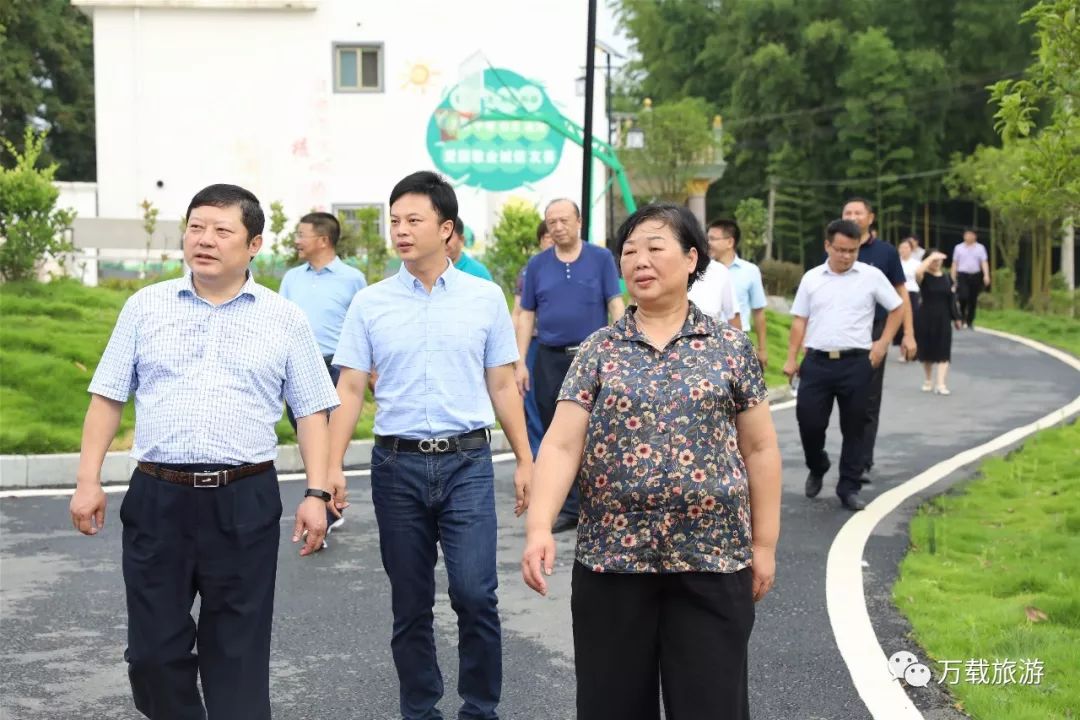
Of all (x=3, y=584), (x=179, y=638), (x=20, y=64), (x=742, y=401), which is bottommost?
(x=3, y=584)

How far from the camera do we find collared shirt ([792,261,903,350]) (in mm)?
9586

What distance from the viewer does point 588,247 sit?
8.82m

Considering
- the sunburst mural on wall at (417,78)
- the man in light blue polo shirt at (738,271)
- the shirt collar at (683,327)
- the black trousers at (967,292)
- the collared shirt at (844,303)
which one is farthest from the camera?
the sunburst mural on wall at (417,78)

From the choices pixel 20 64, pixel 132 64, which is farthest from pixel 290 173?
pixel 20 64

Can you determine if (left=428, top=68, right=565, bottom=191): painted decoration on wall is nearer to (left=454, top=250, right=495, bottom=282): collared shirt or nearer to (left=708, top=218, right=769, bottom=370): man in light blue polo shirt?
(left=708, top=218, right=769, bottom=370): man in light blue polo shirt

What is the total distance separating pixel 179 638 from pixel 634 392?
1659mm

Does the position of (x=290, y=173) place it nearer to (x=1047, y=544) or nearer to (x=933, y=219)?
(x=1047, y=544)

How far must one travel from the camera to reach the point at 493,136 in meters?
30.1

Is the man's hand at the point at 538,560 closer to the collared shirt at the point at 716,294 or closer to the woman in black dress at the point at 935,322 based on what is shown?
the collared shirt at the point at 716,294

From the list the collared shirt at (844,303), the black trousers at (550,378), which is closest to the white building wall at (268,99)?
the collared shirt at (844,303)

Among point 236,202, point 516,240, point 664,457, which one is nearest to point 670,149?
point 516,240

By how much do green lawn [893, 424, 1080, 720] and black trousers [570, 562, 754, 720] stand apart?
174cm

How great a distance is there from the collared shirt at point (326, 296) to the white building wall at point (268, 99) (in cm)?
2086

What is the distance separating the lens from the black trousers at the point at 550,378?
8.84 m
